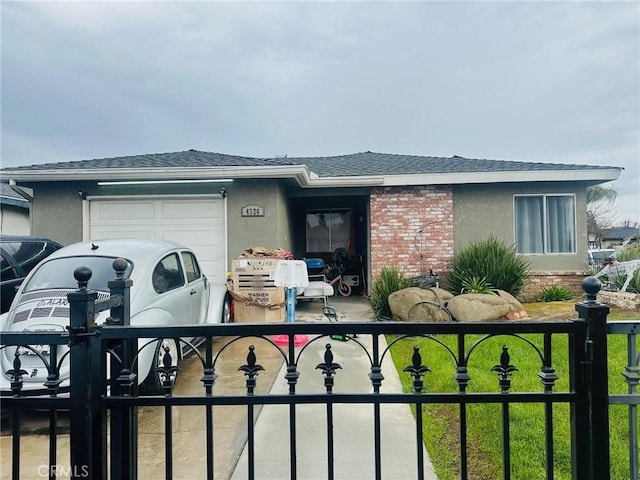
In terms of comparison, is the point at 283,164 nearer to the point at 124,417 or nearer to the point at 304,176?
the point at 304,176

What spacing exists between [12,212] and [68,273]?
12.9 metres

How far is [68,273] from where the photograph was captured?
12.5 ft

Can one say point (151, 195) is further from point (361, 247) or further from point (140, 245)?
point (361, 247)

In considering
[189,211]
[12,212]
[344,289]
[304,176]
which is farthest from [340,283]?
[12,212]

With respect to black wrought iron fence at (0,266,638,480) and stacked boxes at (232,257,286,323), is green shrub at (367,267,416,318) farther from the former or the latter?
black wrought iron fence at (0,266,638,480)

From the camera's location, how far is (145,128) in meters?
16.8

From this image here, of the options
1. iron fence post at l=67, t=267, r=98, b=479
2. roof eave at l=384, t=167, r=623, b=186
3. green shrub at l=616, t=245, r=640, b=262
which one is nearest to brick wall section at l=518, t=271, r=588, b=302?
green shrub at l=616, t=245, r=640, b=262

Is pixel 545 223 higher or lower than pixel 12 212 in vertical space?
lower

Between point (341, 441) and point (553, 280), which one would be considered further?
point (553, 280)

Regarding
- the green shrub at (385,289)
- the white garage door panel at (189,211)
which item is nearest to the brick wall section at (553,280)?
the green shrub at (385,289)

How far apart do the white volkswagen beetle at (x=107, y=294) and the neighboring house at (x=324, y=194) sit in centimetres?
268

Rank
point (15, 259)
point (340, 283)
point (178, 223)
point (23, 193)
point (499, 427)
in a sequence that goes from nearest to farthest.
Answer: point (499, 427) → point (15, 259) → point (178, 223) → point (23, 193) → point (340, 283)

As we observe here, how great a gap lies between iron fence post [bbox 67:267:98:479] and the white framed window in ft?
30.2

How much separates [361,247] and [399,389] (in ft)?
27.4
